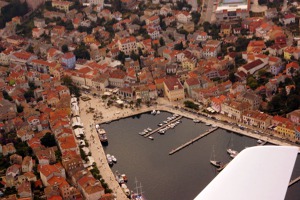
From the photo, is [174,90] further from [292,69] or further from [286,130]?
[286,130]

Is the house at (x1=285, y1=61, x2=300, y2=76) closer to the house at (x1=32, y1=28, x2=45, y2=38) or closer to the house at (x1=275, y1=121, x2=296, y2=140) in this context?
the house at (x1=275, y1=121, x2=296, y2=140)

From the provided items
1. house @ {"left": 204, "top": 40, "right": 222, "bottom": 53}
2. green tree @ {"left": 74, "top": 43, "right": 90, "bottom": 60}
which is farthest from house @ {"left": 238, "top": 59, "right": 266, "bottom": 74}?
green tree @ {"left": 74, "top": 43, "right": 90, "bottom": 60}

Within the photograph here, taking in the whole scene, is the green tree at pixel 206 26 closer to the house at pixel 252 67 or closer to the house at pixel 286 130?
the house at pixel 252 67

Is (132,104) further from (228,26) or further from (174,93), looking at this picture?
(228,26)

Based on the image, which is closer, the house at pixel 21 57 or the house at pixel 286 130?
the house at pixel 286 130

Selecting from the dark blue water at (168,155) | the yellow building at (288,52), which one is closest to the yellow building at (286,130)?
the dark blue water at (168,155)

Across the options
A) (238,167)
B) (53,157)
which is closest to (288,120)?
(53,157)
